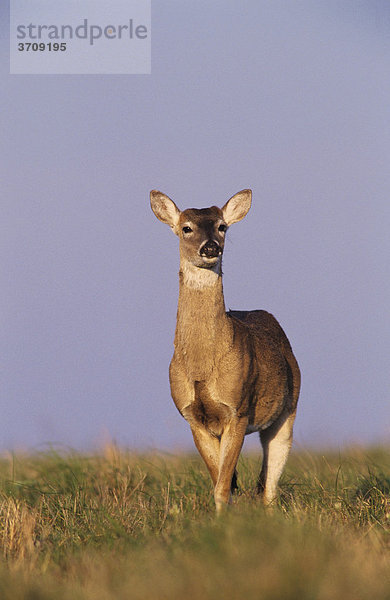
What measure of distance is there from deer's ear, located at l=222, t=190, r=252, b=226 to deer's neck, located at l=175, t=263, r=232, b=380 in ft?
3.11

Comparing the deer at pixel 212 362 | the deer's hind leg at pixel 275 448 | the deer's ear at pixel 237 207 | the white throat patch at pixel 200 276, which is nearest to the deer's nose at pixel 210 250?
the deer at pixel 212 362

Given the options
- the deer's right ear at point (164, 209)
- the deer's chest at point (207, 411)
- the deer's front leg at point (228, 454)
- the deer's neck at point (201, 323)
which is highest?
the deer's right ear at point (164, 209)

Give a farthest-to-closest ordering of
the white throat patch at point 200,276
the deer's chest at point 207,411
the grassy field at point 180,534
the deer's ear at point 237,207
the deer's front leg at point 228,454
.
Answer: the deer's ear at point 237,207 → the white throat patch at point 200,276 → the deer's chest at point 207,411 → the deer's front leg at point 228,454 → the grassy field at point 180,534

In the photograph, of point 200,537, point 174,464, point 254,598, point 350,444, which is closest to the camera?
point 254,598

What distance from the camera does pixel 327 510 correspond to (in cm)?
700

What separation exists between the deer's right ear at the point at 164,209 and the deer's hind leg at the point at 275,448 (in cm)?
256

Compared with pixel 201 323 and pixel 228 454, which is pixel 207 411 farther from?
pixel 201 323

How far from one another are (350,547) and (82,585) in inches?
61.4

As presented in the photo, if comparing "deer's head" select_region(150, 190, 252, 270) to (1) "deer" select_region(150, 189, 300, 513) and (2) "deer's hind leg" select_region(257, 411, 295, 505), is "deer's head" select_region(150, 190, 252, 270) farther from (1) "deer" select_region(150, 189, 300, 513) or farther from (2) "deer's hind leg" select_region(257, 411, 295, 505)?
(2) "deer's hind leg" select_region(257, 411, 295, 505)

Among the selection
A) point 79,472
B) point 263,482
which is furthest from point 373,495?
point 79,472

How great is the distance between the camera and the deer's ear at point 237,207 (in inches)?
348

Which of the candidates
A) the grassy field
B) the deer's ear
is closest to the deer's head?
the deer's ear

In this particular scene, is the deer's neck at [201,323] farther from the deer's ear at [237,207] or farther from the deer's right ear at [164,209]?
the deer's ear at [237,207]

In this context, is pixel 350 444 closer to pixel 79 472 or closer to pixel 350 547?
pixel 79 472
